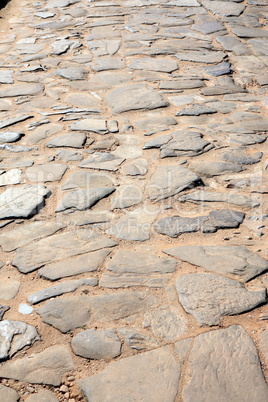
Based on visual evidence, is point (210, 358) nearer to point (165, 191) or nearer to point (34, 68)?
point (165, 191)

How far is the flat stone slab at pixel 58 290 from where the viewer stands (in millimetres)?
2096

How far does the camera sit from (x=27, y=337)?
6.20 feet

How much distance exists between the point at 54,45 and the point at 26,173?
301 cm

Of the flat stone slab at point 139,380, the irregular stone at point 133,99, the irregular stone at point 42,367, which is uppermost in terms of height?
the irregular stone at point 42,367

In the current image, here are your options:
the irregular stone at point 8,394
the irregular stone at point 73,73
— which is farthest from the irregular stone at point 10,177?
the irregular stone at point 73,73

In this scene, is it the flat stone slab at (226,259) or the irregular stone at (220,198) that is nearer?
the flat stone slab at (226,259)

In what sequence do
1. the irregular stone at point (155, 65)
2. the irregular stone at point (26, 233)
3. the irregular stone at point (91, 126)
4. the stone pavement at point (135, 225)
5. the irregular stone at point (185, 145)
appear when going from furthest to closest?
the irregular stone at point (155, 65) → the irregular stone at point (91, 126) → the irregular stone at point (185, 145) → the irregular stone at point (26, 233) → the stone pavement at point (135, 225)

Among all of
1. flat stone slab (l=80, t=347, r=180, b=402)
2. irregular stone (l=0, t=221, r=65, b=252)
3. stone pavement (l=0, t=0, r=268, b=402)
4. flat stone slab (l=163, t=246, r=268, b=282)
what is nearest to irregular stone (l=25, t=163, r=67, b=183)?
stone pavement (l=0, t=0, r=268, b=402)

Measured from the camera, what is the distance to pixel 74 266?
2.28 meters

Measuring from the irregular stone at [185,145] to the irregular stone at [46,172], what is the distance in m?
0.70

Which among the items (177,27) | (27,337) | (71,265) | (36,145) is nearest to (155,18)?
(177,27)

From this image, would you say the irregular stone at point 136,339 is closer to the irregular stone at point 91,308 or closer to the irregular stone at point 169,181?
the irregular stone at point 91,308

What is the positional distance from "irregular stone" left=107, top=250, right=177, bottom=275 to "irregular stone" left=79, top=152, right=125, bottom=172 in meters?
0.93

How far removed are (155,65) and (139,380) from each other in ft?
12.4
